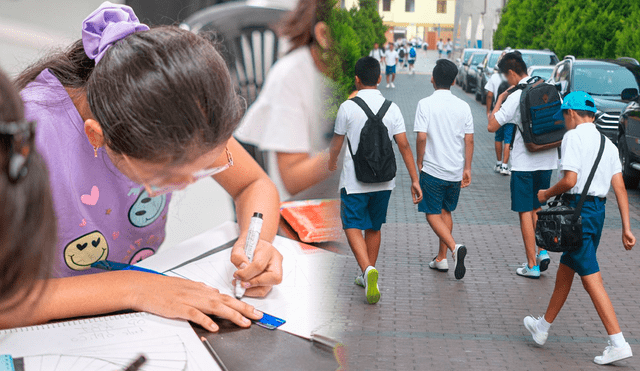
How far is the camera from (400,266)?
504 cm

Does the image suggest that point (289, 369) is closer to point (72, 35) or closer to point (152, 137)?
point (152, 137)

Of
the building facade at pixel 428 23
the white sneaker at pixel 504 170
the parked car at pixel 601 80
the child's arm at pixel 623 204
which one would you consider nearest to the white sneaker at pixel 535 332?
the child's arm at pixel 623 204

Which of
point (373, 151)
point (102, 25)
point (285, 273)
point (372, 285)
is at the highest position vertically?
point (102, 25)

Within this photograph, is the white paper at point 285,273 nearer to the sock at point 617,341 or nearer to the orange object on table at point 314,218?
the orange object on table at point 314,218

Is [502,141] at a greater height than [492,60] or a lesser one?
Result: greater

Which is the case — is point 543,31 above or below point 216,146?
below

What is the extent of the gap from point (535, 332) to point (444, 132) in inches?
58.6

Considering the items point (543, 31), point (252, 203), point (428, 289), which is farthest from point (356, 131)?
point (543, 31)

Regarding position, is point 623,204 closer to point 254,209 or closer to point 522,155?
point 522,155

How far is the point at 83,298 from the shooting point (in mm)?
1394

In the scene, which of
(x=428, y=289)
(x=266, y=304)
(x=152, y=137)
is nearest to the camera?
(x=152, y=137)

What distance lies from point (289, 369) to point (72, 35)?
2.57ft

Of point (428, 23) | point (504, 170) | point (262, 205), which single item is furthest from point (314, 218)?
point (428, 23)

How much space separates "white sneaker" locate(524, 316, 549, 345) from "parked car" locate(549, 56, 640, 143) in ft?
18.6
